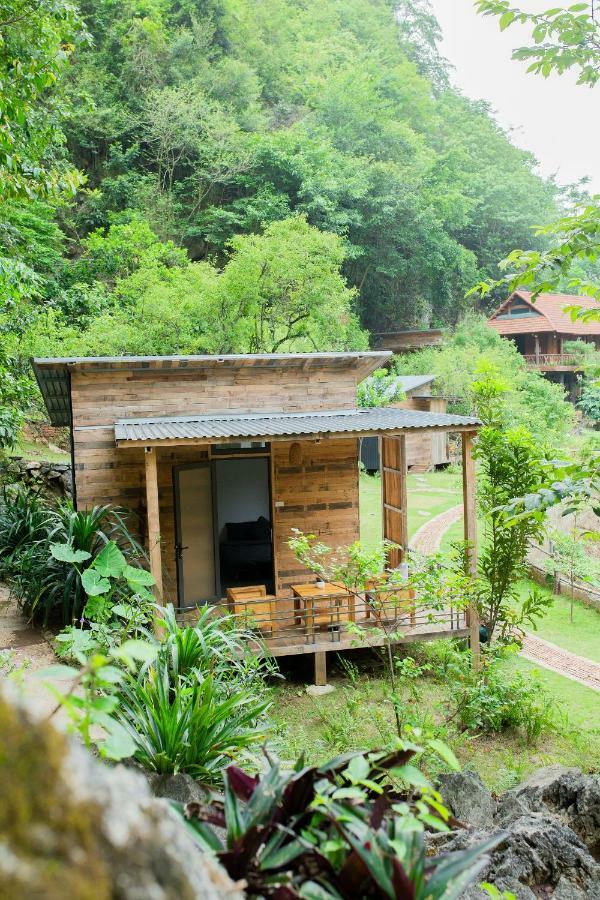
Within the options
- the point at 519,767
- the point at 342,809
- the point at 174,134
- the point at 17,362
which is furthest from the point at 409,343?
the point at 342,809

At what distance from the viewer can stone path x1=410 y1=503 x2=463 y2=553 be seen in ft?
48.7

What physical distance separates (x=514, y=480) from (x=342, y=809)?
26.7 feet

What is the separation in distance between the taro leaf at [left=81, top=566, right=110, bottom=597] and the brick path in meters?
6.29

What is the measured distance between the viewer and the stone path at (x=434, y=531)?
14844mm

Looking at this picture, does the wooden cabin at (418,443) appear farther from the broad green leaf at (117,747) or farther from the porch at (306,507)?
the broad green leaf at (117,747)

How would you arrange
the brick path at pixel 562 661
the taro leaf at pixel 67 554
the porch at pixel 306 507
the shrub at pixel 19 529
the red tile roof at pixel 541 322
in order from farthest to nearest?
the red tile roof at pixel 541 322 < the brick path at pixel 562 661 < the shrub at pixel 19 529 < the porch at pixel 306 507 < the taro leaf at pixel 67 554

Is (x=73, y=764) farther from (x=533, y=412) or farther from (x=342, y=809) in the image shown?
(x=533, y=412)

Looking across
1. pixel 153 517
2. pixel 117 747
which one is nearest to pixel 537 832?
pixel 117 747

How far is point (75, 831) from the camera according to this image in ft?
2.83

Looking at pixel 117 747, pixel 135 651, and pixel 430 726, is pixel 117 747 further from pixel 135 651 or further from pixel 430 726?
pixel 430 726

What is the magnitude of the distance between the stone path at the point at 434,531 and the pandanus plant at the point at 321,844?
40.9 ft

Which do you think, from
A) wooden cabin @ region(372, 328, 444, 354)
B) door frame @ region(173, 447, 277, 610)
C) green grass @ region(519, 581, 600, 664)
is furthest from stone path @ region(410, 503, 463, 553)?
wooden cabin @ region(372, 328, 444, 354)

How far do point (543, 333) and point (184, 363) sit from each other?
27.9 m

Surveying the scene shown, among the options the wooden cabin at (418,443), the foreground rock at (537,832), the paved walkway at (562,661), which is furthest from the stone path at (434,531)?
the foreground rock at (537,832)
